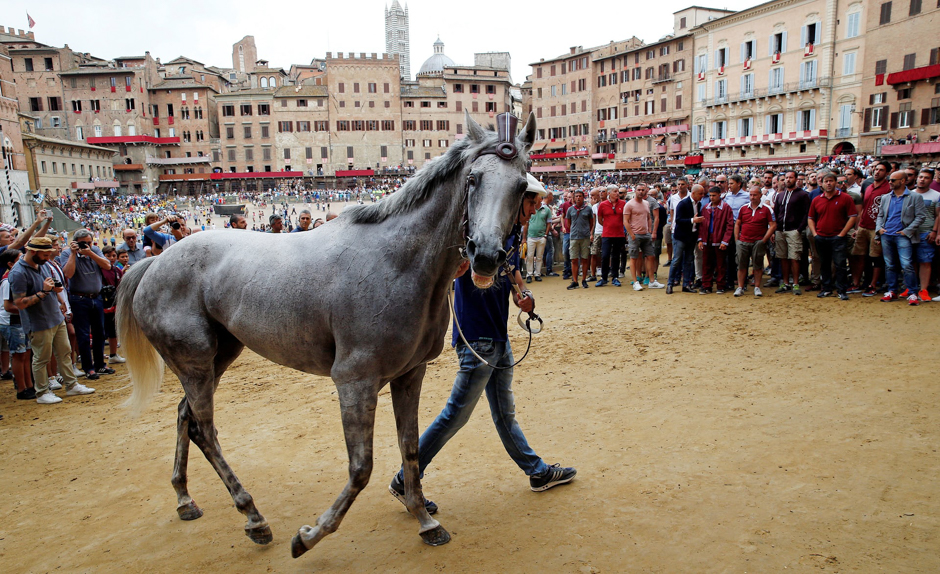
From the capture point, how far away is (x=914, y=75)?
126ft

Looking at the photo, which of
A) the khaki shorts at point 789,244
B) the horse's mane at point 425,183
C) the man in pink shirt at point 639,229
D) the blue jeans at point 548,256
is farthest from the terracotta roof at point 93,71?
the horse's mane at point 425,183

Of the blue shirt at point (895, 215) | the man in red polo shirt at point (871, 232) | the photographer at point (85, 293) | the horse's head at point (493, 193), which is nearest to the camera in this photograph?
the horse's head at point (493, 193)

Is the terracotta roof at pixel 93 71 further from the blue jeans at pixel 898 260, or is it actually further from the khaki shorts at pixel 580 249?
the blue jeans at pixel 898 260

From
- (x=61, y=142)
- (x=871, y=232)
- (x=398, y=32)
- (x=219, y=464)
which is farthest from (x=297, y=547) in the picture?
(x=398, y=32)

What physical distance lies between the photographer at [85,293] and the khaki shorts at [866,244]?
1232 cm

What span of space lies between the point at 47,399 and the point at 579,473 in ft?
21.6

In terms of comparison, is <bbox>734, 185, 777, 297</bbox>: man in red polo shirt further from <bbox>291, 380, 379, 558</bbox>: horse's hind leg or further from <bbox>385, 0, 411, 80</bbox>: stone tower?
<bbox>385, 0, 411, 80</bbox>: stone tower

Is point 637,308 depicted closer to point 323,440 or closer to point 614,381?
point 614,381

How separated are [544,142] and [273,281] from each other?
71.1 metres

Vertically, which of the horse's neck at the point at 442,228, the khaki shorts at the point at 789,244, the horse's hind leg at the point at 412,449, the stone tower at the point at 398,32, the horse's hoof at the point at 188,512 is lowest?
the horse's hoof at the point at 188,512

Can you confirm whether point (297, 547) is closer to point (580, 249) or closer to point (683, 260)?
point (683, 260)

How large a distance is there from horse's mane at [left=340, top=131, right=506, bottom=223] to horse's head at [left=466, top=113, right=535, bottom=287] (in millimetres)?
57

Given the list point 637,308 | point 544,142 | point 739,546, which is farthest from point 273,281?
point 544,142

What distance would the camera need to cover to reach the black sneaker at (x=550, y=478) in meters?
3.78
